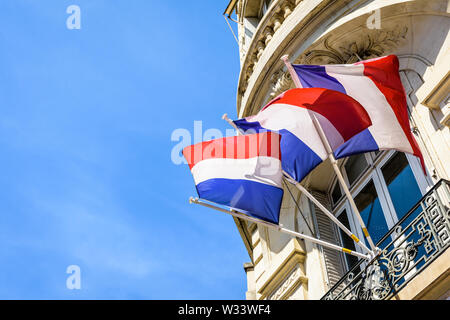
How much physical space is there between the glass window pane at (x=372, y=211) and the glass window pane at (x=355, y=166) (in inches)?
17.1

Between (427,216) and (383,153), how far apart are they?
3070mm

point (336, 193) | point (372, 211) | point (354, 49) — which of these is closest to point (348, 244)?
point (372, 211)

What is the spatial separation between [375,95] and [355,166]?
266 centimetres

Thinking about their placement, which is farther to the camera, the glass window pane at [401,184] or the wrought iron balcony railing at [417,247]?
the glass window pane at [401,184]

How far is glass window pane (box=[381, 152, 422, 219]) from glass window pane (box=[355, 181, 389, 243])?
38 centimetres

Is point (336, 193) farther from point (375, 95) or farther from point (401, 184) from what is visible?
point (375, 95)

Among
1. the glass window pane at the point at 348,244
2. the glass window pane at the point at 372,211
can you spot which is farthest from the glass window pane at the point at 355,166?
the glass window pane at the point at 348,244

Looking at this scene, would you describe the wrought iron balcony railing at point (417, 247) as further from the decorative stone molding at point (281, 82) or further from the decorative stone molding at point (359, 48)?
the decorative stone molding at point (281, 82)

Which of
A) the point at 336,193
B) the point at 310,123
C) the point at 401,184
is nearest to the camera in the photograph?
the point at 310,123

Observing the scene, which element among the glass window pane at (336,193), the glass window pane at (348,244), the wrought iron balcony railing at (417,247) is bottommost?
the wrought iron balcony railing at (417,247)

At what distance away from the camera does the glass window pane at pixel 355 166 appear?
33.5 feet

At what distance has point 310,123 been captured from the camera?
8047 millimetres

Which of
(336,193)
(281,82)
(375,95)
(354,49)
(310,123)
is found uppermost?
(281,82)

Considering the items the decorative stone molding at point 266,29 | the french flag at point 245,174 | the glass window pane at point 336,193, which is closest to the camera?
the french flag at point 245,174
